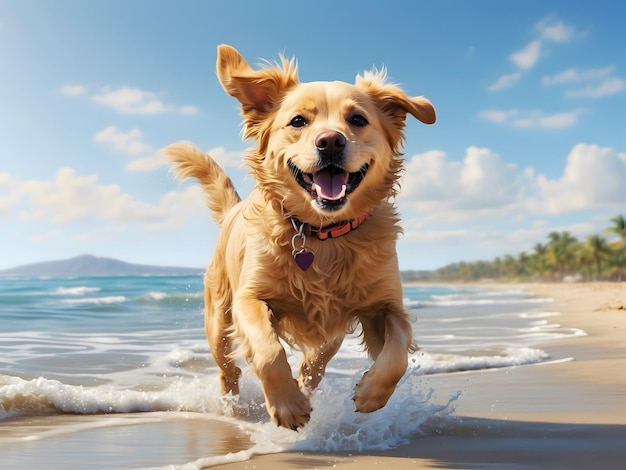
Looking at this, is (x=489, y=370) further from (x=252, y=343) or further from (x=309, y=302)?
(x=252, y=343)

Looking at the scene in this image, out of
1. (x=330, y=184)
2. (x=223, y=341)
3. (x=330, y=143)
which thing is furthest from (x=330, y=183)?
(x=223, y=341)

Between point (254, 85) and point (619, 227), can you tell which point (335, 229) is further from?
point (619, 227)

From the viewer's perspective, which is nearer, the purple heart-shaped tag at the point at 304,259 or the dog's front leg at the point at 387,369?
the dog's front leg at the point at 387,369

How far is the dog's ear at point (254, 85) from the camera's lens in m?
4.75

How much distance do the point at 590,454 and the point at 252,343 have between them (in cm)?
190

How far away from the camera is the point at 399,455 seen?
3.93 metres

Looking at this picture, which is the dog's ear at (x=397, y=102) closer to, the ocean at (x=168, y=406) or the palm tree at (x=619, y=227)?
the ocean at (x=168, y=406)

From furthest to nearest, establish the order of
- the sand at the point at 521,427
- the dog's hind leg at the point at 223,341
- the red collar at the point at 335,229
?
the dog's hind leg at the point at 223,341
the red collar at the point at 335,229
the sand at the point at 521,427

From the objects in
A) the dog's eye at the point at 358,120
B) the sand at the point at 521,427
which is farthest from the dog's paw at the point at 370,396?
the dog's eye at the point at 358,120

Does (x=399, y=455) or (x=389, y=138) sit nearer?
(x=399, y=455)

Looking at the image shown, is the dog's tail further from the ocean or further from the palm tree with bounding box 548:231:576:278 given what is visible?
the palm tree with bounding box 548:231:576:278

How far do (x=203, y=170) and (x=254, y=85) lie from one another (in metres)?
2.21

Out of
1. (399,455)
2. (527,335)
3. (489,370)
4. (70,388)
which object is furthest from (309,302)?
(527,335)

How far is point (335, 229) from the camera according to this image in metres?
4.52
